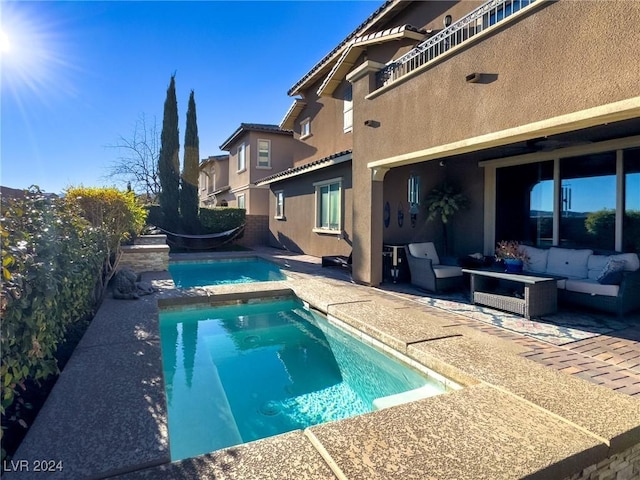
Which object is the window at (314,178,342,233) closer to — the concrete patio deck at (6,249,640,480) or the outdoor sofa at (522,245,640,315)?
the outdoor sofa at (522,245,640,315)

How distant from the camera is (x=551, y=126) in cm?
504

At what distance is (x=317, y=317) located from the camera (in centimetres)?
763

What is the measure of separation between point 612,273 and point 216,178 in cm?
3147

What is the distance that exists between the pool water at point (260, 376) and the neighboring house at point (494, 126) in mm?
3339

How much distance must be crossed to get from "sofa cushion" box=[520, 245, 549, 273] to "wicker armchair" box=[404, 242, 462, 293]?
1.47 meters

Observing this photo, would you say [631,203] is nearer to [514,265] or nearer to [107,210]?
[514,265]

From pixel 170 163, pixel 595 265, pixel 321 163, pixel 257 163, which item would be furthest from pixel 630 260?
pixel 170 163

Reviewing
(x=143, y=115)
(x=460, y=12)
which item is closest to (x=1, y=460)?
(x=460, y=12)

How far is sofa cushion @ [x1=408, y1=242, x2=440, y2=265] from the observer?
9.35m

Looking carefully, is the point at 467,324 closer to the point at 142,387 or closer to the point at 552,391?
the point at 552,391

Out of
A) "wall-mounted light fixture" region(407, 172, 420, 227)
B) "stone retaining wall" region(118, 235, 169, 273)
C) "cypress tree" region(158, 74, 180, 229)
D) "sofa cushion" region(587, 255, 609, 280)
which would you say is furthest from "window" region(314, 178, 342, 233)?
"cypress tree" region(158, 74, 180, 229)

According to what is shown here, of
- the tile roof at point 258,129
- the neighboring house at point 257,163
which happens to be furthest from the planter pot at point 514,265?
the tile roof at point 258,129

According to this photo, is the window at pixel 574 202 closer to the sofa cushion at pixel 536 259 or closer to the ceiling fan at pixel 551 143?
the ceiling fan at pixel 551 143

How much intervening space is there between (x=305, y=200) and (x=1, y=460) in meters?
14.4
